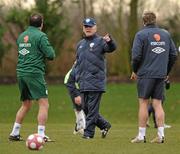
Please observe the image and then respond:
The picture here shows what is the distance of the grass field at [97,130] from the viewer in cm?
1168

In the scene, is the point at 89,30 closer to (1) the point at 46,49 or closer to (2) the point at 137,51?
(1) the point at 46,49

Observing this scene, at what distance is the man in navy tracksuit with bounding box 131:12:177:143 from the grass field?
1.99 feet

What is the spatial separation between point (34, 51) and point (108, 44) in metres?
1.35

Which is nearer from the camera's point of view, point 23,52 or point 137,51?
point 137,51

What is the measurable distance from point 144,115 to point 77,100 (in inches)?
117

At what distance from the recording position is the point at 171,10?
4569cm

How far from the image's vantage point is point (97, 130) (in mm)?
17328

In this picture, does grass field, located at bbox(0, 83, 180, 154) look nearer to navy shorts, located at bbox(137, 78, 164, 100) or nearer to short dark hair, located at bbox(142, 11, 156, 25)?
navy shorts, located at bbox(137, 78, 164, 100)

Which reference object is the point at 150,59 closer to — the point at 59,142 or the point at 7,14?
the point at 59,142

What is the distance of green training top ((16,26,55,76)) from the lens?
1297 centimetres

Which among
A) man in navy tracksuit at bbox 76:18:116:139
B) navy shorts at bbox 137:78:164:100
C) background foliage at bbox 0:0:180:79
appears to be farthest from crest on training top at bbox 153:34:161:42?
background foliage at bbox 0:0:180:79

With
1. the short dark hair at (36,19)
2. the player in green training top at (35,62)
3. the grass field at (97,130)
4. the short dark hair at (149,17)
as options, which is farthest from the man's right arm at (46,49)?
the short dark hair at (149,17)

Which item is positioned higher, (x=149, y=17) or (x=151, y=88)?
(x=149, y=17)

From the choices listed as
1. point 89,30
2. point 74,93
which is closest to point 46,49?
point 89,30
